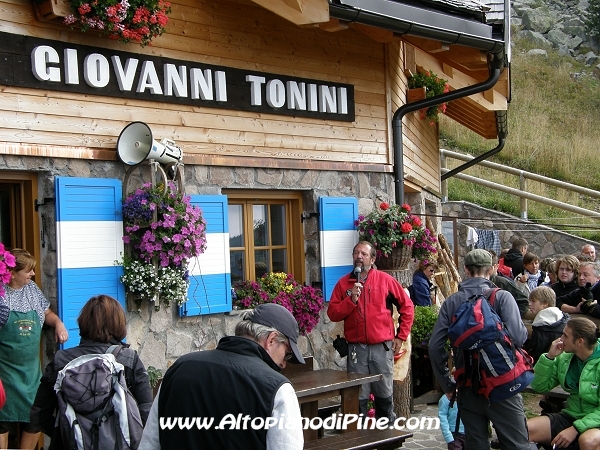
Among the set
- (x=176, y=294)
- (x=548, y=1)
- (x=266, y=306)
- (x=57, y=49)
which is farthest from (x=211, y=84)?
(x=548, y=1)

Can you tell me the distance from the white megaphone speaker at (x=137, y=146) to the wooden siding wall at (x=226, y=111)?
0.12m

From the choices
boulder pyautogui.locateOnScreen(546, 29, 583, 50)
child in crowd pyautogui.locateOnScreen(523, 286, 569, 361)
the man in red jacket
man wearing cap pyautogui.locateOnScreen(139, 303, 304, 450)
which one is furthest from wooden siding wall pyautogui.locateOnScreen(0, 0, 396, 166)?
boulder pyautogui.locateOnScreen(546, 29, 583, 50)

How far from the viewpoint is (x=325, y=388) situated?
228 inches

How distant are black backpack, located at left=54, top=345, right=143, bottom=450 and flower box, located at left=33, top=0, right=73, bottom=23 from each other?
3.22 m

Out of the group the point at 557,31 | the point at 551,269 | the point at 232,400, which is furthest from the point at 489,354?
the point at 557,31

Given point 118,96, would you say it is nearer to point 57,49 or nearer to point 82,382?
point 57,49

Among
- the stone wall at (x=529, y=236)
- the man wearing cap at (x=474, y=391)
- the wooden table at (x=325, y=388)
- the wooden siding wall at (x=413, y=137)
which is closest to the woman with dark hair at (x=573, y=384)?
the man wearing cap at (x=474, y=391)

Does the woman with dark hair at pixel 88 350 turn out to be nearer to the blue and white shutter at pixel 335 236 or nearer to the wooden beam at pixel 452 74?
the blue and white shutter at pixel 335 236

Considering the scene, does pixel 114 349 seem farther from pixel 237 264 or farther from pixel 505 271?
pixel 505 271

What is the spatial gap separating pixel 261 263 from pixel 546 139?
66.7ft

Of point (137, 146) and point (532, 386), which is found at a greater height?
point (137, 146)

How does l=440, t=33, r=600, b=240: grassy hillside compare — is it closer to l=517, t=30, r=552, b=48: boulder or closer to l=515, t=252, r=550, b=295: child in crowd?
l=517, t=30, r=552, b=48: boulder

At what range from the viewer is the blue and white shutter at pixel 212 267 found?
7406mm

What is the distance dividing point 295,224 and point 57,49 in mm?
3191
